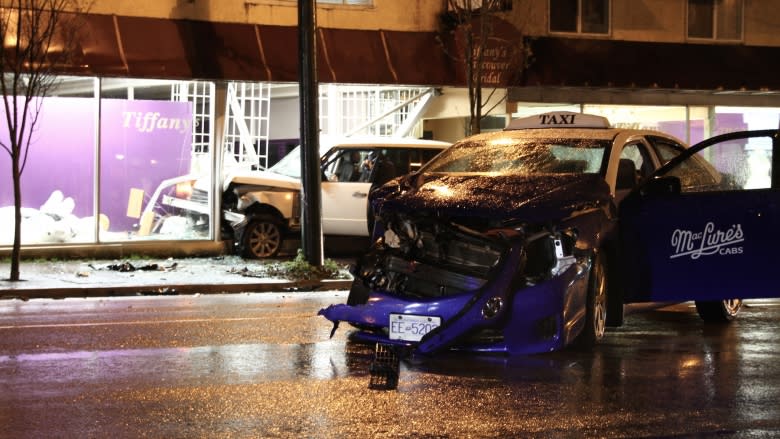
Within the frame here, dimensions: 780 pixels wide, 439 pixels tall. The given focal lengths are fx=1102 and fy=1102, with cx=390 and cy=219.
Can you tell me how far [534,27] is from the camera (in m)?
20.4

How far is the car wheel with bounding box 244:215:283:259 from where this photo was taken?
17.1 metres

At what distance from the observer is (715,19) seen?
2214 centimetres

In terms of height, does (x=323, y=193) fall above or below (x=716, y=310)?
above

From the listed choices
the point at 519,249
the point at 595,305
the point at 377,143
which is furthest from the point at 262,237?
the point at 519,249

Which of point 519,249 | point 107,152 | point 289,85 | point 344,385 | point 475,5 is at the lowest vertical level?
point 344,385

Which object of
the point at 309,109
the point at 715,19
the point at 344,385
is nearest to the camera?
the point at 344,385

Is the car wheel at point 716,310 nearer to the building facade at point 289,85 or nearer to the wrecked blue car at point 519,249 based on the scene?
the wrecked blue car at point 519,249

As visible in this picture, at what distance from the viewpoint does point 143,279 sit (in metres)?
14.6

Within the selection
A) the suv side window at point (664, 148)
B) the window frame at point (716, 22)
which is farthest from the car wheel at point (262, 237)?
the window frame at point (716, 22)

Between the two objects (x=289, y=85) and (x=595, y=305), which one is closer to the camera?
(x=595, y=305)

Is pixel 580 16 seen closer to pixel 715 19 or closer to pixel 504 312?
pixel 715 19

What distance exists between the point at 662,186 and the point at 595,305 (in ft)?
4.16

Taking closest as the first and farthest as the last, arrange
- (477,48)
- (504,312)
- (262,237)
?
(504,312)
(262,237)
(477,48)

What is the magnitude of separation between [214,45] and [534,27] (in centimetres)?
Result: 638
